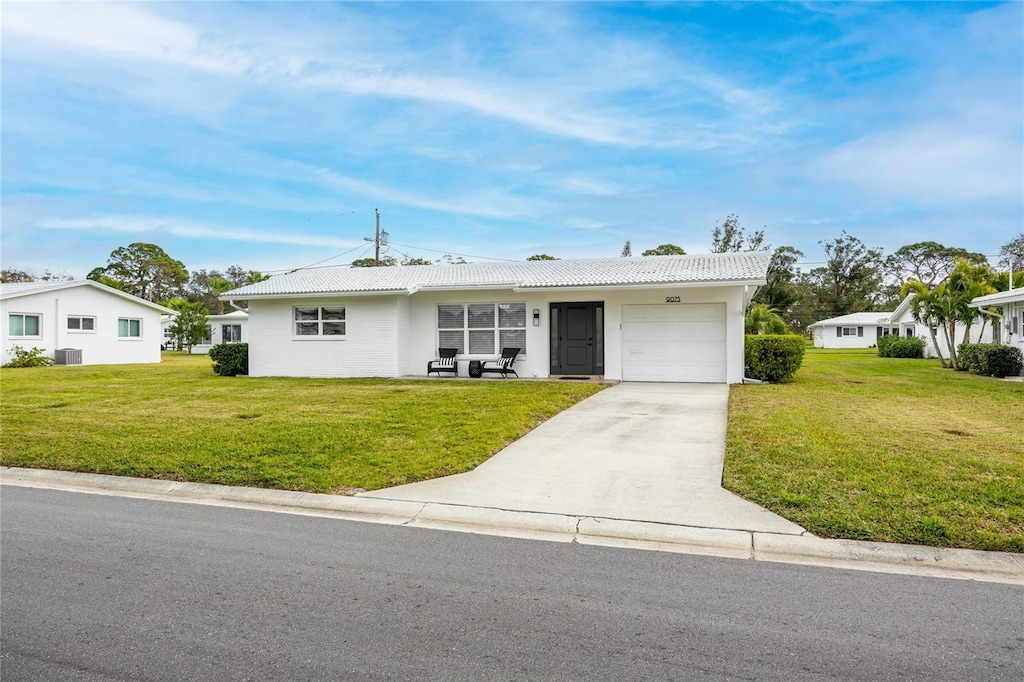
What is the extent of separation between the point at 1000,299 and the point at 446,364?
1816 cm

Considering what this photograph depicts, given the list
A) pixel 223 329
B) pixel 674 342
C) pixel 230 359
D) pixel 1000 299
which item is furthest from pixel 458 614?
pixel 223 329

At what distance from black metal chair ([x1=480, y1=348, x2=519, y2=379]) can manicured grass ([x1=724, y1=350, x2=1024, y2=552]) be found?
22.2ft

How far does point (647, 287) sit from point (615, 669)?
1356 centimetres

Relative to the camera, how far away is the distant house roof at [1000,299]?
18.8 m

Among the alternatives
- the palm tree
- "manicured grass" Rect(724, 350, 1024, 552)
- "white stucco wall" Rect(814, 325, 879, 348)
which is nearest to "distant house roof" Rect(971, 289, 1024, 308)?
the palm tree

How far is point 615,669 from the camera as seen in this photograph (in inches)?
113

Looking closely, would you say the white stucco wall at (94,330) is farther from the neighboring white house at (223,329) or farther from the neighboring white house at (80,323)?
the neighboring white house at (223,329)

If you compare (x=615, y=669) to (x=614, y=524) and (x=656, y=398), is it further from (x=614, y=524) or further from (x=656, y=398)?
(x=656, y=398)

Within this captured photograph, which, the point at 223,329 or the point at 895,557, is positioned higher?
the point at 223,329

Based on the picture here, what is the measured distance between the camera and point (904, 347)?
3225 cm

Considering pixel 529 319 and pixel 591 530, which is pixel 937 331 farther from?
pixel 591 530

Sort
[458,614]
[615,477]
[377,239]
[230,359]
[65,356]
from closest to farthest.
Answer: [458,614] < [615,477] < [230,359] < [65,356] < [377,239]

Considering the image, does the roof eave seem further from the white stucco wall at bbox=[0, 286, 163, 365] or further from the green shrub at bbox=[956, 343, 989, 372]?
the green shrub at bbox=[956, 343, 989, 372]

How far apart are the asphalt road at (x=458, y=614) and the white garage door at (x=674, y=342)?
1257cm
